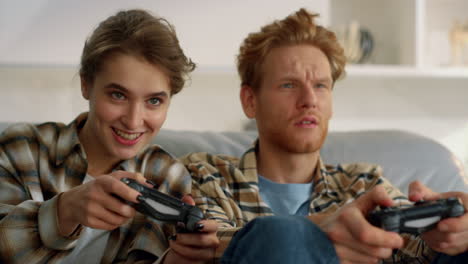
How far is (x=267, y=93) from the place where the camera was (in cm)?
146

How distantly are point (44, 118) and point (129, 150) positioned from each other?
130 centimetres

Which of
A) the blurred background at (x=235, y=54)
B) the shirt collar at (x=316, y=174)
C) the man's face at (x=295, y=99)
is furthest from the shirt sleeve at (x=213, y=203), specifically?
the blurred background at (x=235, y=54)

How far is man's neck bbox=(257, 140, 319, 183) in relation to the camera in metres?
1.46

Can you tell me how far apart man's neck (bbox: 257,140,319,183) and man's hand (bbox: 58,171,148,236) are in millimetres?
593

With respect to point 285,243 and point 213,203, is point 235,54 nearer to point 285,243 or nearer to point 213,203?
point 213,203

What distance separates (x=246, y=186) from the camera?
1.38 meters

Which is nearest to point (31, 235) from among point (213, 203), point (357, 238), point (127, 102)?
point (127, 102)

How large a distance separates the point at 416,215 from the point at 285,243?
20 cm

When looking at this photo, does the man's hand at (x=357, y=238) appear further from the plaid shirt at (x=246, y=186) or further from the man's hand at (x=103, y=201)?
the plaid shirt at (x=246, y=186)

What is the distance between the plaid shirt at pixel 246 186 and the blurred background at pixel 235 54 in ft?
2.55

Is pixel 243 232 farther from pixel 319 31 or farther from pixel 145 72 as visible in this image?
pixel 319 31

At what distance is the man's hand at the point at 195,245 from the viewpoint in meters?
0.97

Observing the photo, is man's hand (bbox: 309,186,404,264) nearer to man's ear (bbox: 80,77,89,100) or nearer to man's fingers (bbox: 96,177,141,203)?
man's fingers (bbox: 96,177,141,203)

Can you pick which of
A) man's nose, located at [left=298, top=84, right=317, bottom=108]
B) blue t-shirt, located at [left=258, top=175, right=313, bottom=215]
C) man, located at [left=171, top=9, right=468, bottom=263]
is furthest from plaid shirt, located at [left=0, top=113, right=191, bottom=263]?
man's nose, located at [left=298, top=84, right=317, bottom=108]
